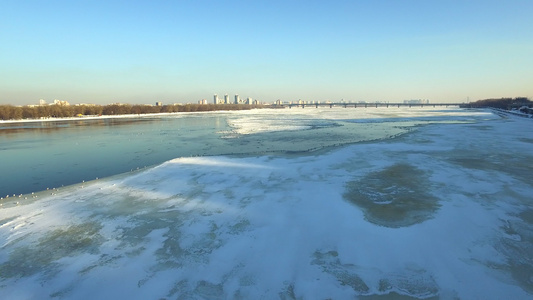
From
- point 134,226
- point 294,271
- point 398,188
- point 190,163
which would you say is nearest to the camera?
point 294,271

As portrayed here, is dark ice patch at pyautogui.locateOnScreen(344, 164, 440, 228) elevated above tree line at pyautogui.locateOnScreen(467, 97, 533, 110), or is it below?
below

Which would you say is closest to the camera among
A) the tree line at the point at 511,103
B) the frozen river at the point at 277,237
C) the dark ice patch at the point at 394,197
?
the frozen river at the point at 277,237

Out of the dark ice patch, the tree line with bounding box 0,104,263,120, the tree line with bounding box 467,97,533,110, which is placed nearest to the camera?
the dark ice patch

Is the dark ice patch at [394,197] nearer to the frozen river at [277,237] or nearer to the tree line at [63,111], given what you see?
the frozen river at [277,237]

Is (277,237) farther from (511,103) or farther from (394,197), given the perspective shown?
(511,103)

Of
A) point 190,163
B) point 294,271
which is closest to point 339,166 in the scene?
point 190,163

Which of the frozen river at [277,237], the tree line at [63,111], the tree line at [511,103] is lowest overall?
the frozen river at [277,237]

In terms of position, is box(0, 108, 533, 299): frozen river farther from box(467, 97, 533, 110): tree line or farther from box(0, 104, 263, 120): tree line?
box(467, 97, 533, 110): tree line

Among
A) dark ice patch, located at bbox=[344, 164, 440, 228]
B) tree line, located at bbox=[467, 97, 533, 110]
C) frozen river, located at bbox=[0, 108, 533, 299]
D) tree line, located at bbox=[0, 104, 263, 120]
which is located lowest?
frozen river, located at bbox=[0, 108, 533, 299]

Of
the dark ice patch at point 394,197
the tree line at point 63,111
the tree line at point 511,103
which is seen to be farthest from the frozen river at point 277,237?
the tree line at point 511,103

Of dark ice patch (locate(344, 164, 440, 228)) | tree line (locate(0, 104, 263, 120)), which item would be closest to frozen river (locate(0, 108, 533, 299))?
dark ice patch (locate(344, 164, 440, 228))

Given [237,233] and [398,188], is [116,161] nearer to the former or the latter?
[237,233]
